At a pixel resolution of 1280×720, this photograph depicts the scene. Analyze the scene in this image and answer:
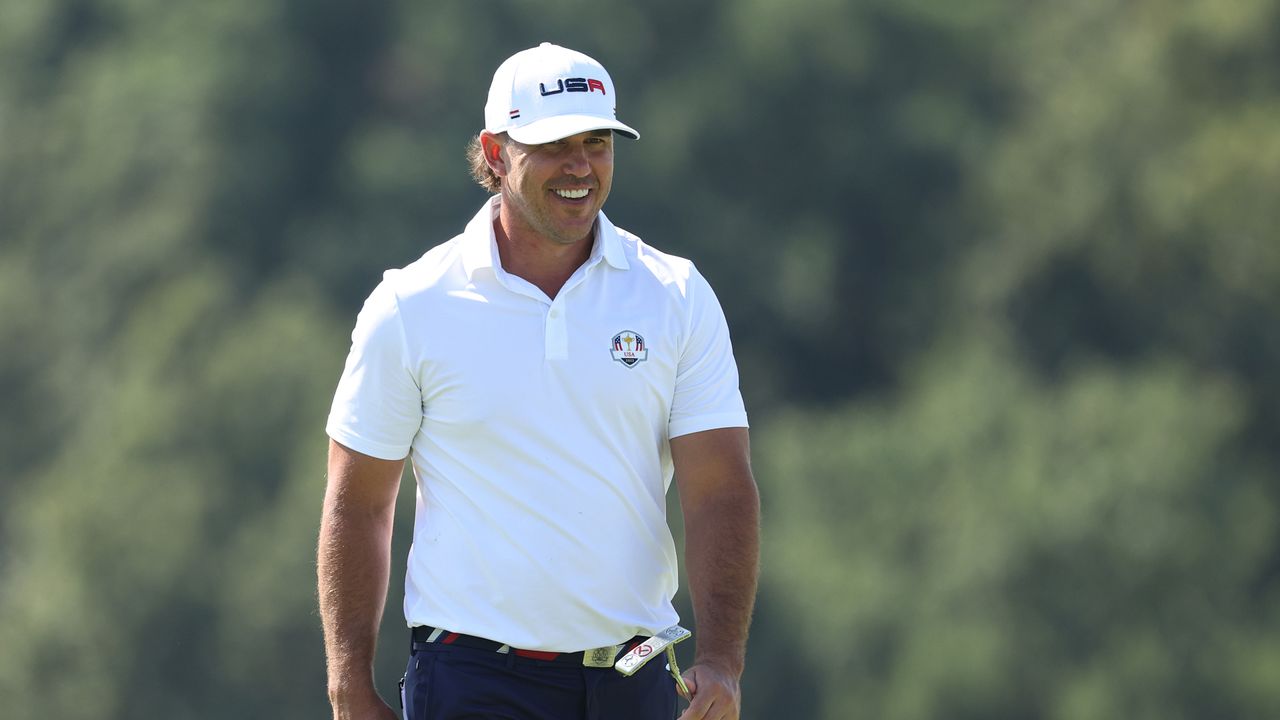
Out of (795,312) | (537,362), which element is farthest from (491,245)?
(795,312)

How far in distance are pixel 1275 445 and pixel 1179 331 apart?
8.89ft

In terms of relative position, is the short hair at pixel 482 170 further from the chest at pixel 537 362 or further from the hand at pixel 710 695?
the hand at pixel 710 695

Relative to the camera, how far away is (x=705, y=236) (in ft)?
125

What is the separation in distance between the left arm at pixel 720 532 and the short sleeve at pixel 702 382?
25 millimetres

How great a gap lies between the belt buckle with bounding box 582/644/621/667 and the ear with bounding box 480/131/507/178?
3.04 ft

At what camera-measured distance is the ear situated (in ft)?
13.7

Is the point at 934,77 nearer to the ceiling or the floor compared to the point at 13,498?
nearer to the ceiling

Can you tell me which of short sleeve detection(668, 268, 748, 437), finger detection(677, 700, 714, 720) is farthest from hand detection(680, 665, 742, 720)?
short sleeve detection(668, 268, 748, 437)

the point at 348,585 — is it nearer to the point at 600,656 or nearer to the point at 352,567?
the point at 352,567

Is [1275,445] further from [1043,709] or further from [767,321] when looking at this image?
[767,321]

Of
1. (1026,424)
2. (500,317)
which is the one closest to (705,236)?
(1026,424)

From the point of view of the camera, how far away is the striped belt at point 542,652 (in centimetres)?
400

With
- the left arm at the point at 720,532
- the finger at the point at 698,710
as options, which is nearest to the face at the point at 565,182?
the left arm at the point at 720,532

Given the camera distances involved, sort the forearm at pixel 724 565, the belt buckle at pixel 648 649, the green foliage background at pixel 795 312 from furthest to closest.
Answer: the green foliage background at pixel 795 312 → the forearm at pixel 724 565 → the belt buckle at pixel 648 649
